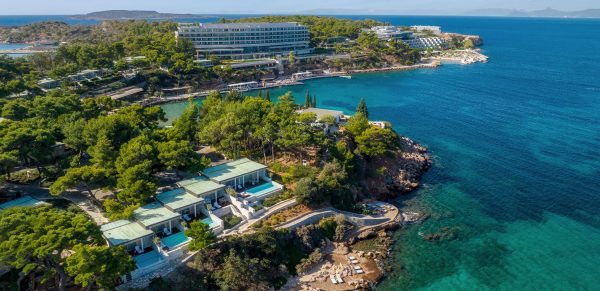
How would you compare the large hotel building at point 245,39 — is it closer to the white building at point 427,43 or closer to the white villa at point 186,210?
the white building at point 427,43

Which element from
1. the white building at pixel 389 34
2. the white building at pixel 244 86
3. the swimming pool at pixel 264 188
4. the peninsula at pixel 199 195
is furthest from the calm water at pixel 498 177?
the white building at pixel 389 34

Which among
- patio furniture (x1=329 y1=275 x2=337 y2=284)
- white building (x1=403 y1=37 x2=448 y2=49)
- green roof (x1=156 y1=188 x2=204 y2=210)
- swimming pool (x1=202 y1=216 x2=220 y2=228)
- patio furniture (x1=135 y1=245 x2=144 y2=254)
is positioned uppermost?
white building (x1=403 y1=37 x2=448 y2=49)

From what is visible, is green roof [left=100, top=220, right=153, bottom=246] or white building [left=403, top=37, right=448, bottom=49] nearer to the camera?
green roof [left=100, top=220, right=153, bottom=246]

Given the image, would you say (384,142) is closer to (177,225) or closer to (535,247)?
(535,247)

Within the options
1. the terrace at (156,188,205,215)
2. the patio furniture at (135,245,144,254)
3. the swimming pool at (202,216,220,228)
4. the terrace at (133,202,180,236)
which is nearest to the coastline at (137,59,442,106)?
the terrace at (156,188,205,215)

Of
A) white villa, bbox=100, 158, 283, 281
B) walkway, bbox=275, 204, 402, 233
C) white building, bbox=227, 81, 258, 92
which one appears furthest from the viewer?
white building, bbox=227, 81, 258, 92

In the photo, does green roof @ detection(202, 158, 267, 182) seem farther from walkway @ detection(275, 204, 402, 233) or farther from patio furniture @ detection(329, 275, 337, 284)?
patio furniture @ detection(329, 275, 337, 284)

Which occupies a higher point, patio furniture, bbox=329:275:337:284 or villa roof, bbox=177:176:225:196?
villa roof, bbox=177:176:225:196

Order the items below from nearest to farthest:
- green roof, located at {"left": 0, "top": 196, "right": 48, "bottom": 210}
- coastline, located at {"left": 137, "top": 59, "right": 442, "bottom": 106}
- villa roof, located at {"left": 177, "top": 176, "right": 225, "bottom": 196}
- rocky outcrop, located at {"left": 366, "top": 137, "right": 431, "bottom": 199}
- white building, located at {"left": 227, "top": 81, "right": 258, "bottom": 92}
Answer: green roof, located at {"left": 0, "top": 196, "right": 48, "bottom": 210}, villa roof, located at {"left": 177, "top": 176, "right": 225, "bottom": 196}, rocky outcrop, located at {"left": 366, "top": 137, "right": 431, "bottom": 199}, coastline, located at {"left": 137, "top": 59, "right": 442, "bottom": 106}, white building, located at {"left": 227, "top": 81, "right": 258, "bottom": 92}
